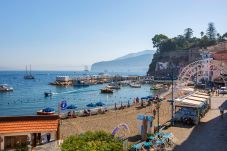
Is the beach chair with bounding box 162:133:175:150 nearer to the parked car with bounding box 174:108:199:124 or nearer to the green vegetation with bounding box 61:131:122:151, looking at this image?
the parked car with bounding box 174:108:199:124

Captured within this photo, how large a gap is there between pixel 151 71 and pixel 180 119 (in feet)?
426

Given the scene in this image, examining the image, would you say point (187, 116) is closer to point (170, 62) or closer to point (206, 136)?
point (206, 136)

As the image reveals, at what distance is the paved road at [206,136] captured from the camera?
67.2 ft

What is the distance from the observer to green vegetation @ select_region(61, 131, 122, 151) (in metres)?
10.4

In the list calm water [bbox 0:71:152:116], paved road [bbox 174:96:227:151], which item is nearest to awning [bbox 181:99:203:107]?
paved road [bbox 174:96:227:151]

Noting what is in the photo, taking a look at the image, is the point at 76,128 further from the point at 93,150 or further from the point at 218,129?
the point at 93,150

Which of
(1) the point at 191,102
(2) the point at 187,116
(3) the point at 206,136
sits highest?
(1) the point at 191,102

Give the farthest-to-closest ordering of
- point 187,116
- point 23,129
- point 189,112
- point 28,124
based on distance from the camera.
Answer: point 189,112 → point 187,116 → point 28,124 → point 23,129

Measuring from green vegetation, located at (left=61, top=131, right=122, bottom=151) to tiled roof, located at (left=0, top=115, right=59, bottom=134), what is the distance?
9236 millimetres

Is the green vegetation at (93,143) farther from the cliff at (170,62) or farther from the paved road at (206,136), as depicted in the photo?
the cliff at (170,62)

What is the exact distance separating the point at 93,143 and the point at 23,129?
10249mm

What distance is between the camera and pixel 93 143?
35.1 ft

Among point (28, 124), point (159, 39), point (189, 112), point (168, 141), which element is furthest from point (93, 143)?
point (159, 39)

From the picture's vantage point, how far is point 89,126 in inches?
1286
